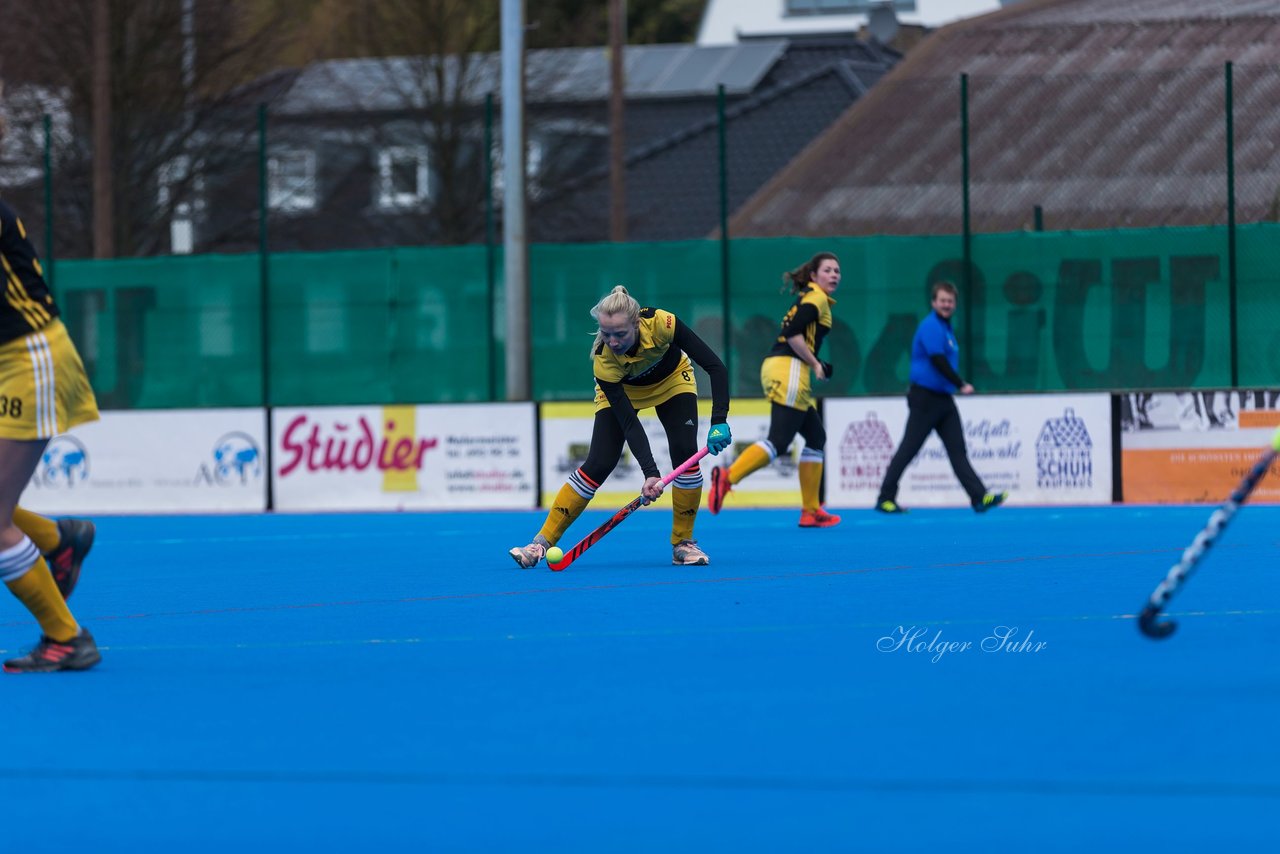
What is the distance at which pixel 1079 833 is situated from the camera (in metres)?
4.40

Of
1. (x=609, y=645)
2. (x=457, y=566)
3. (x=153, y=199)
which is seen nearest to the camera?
(x=609, y=645)

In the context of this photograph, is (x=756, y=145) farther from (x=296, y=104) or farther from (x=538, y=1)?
(x=538, y=1)

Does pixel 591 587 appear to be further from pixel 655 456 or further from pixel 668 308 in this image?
pixel 668 308

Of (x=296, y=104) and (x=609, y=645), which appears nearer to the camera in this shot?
(x=609, y=645)

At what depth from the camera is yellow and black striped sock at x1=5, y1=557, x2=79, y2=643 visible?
6.96 meters

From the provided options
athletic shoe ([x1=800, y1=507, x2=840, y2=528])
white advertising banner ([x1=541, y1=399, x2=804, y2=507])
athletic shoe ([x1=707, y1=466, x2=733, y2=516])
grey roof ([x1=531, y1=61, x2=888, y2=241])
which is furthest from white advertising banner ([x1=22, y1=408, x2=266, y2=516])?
grey roof ([x1=531, y1=61, x2=888, y2=241])

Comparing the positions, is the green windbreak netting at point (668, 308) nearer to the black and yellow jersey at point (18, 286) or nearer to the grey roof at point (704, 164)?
the grey roof at point (704, 164)

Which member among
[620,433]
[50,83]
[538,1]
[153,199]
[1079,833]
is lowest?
[1079,833]

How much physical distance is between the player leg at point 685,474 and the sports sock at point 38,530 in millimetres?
4105

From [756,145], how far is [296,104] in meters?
8.43

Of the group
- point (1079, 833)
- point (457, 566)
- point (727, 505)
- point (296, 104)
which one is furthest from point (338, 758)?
point (296, 104)

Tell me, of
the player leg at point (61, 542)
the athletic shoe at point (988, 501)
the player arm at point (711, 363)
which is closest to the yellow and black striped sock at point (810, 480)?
the athletic shoe at point (988, 501)

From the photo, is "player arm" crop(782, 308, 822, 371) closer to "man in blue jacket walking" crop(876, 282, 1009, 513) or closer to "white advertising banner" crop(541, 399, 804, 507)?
"man in blue jacket walking" crop(876, 282, 1009, 513)

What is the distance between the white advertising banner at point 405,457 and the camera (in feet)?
59.4
